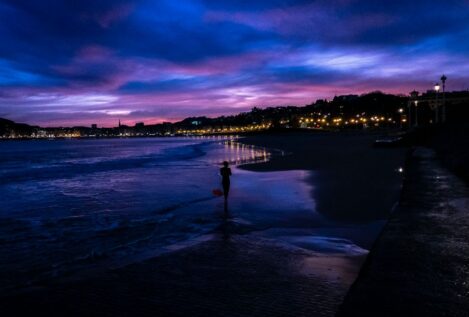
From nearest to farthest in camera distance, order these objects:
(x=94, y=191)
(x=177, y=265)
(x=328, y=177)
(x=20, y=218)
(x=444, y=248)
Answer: (x=444, y=248) → (x=177, y=265) → (x=20, y=218) → (x=94, y=191) → (x=328, y=177)

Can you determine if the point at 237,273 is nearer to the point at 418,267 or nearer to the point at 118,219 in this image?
the point at 418,267

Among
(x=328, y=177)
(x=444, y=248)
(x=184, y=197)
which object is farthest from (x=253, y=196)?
(x=444, y=248)

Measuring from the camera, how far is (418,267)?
609cm

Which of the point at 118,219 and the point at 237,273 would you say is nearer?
the point at 237,273

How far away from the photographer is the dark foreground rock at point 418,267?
4729 mm

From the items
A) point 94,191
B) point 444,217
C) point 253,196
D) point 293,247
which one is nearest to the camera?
point 293,247

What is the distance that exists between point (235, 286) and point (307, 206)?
750 cm

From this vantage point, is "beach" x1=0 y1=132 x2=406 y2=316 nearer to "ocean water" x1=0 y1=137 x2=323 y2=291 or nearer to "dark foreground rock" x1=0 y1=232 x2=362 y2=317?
"dark foreground rock" x1=0 y1=232 x2=362 y2=317

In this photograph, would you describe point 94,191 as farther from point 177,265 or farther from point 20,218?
point 177,265

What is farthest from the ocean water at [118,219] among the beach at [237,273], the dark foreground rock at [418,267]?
the dark foreground rock at [418,267]

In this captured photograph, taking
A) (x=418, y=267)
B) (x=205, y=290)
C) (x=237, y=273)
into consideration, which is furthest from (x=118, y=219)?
(x=418, y=267)

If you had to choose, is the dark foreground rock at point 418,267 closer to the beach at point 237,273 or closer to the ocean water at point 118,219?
the beach at point 237,273

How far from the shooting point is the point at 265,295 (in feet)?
19.8

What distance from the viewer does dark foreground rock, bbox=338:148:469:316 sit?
4729mm
